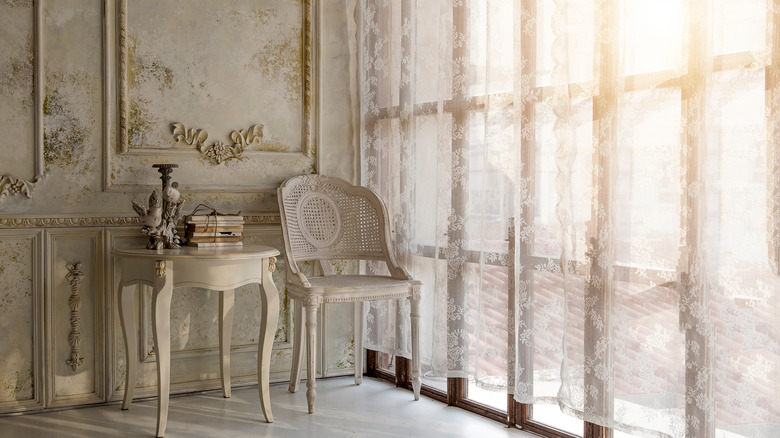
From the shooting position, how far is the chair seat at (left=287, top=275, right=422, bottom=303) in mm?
3297

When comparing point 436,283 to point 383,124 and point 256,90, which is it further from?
point 256,90

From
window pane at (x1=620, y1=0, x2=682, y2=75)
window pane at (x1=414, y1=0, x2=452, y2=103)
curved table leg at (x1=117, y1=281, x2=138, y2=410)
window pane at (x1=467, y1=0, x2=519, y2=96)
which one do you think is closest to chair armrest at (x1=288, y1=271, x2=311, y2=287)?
curved table leg at (x1=117, y1=281, x2=138, y2=410)

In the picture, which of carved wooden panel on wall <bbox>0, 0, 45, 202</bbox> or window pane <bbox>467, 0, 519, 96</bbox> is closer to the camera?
window pane <bbox>467, 0, 519, 96</bbox>

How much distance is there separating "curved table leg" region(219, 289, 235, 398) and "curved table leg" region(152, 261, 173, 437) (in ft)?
1.92

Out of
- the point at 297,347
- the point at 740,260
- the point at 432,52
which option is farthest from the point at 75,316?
the point at 740,260

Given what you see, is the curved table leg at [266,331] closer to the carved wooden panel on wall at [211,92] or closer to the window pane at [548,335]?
the carved wooden panel on wall at [211,92]

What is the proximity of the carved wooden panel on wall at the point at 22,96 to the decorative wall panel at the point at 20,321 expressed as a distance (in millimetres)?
254

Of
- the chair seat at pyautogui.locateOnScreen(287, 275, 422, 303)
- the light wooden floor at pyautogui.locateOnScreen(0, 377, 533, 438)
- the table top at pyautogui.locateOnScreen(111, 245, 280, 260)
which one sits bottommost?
the light wooden floor at pyautogui.locateOnScreen(0, 377, 533, 438)

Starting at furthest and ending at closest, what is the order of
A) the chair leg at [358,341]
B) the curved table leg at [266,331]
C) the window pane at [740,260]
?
the chair leg at [358,341], the curved table leg at [266,331], the window pane at [740,260]

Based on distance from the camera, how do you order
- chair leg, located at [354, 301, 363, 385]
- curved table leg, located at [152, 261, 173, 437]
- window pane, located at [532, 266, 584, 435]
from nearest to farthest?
1. window pane, located at [532, 266, 584, 435]
2. curved table leg, located at [152, 261, 173, 437]
3. chair leg, located at [354, 301, 363, 385]

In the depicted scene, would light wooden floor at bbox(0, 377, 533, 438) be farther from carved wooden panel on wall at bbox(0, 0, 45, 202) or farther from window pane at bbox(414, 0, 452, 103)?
window pane at bbox(414, 0, 452, 103)

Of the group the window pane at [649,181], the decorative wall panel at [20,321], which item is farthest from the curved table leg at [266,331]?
the window pane at [649,181]

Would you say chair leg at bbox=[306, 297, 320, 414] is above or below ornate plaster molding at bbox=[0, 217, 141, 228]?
below

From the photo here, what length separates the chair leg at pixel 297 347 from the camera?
3639 millimetres
